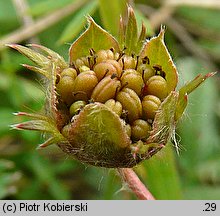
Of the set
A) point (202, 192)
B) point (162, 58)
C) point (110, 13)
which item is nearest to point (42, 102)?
point (110, 13)

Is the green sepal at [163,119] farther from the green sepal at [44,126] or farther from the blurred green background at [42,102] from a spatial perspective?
the blurred green background at [42,102]

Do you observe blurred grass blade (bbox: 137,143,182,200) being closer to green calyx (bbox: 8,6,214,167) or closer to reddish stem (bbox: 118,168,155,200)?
reddish stem (bbox: 118,168,155,200)

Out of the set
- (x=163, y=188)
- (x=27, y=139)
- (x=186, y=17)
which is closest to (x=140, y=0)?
(x=186, y=17)

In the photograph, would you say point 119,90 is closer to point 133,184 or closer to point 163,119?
point 163,119

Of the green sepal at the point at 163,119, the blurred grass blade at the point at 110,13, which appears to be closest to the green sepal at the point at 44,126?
the green sepal at the point at 163,119

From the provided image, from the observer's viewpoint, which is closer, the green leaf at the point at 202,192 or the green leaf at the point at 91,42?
the green leaf at the point at 91,42

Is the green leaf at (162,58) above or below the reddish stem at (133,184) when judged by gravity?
above
